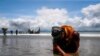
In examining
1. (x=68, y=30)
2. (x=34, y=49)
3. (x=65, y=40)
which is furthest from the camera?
(x=34, y=49)

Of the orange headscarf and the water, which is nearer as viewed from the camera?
the orange headscarf

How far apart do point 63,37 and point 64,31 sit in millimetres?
392

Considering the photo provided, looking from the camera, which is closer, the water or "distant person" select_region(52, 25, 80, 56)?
"distant person" select_region(52, 25, 80, 56)

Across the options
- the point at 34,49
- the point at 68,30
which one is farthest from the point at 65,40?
the point at 34,49

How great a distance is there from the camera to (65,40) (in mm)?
17719

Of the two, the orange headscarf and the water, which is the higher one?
the orange headscarf

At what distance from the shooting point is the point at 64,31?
1741 cm

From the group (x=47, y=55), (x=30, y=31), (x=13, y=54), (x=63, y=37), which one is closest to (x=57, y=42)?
(x=63, y=37)

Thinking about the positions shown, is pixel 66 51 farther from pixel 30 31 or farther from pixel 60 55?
pixel 30 31

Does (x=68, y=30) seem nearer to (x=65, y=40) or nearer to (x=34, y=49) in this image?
(x=65, y=40)

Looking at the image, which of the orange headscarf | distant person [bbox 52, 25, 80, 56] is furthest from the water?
the orange headscarf

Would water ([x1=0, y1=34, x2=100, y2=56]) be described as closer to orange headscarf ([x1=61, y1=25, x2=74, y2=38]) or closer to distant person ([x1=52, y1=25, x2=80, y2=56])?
distant person ([x1=52, y1=25, x2=80, y2=56])

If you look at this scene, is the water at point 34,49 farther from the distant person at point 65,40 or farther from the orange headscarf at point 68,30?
the orange headscarf at point 68,30

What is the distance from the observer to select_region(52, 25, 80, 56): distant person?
685 inches
